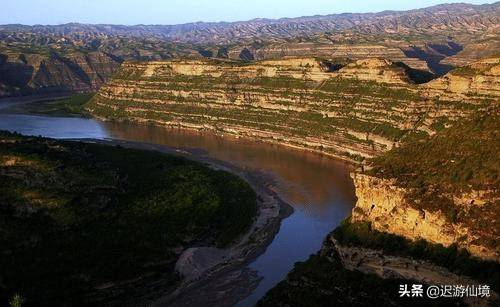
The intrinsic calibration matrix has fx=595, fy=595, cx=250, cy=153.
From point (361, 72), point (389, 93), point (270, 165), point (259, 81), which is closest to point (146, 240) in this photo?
point (270, 165)

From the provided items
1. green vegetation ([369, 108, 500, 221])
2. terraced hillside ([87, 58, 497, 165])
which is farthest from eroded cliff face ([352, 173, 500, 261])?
terraced hillside ([87, 58, 497, 165])

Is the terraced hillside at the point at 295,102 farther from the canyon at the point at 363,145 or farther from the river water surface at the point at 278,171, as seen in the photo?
the river water surface at the point at 278,171

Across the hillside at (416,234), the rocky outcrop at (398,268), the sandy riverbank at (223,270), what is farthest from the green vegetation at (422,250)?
the sandy riverbank at (223,270)

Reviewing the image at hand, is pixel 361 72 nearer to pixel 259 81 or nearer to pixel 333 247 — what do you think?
pixel 259 81

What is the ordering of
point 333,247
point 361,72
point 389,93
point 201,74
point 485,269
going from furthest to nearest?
point 201,74 < point 361,72 < point 389,93 < point 333,247 < point 485,269

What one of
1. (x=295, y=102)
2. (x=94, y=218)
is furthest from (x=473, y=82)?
(x=94, y=218)

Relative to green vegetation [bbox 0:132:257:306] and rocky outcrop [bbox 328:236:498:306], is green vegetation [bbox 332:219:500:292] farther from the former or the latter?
green vegetation [bbox 0:132:257:306]
